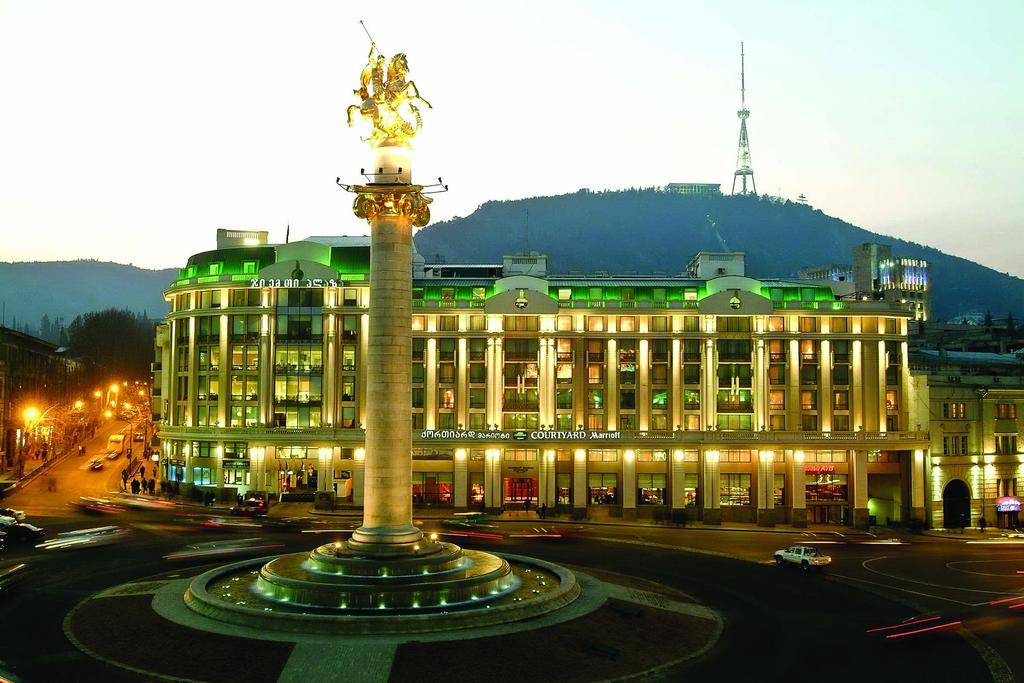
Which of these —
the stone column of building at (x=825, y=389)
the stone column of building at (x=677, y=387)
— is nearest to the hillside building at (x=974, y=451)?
the stone column of building at (x=825, y=389)

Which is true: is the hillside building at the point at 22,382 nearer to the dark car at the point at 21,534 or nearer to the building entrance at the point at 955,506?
the dark car at the point at 21,534

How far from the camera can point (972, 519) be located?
9750 centimetres

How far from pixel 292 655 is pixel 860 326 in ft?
265

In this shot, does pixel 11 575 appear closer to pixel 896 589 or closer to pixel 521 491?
pixel 896 589

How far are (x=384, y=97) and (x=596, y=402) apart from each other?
57.1 m

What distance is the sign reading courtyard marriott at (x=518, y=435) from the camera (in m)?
96.5

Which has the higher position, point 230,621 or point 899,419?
point 899,419

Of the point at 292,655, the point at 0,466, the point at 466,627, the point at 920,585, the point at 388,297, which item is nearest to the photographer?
the point at 292,655

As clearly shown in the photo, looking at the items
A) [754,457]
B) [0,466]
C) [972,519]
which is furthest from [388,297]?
[0,466]

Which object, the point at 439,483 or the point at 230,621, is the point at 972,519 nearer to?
the point at 439,483

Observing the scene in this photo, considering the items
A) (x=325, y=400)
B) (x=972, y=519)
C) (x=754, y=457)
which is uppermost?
(x=325, y=400)

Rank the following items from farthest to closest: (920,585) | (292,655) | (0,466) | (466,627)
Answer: (0,466) < (920,585) < (466,627) < (292,655)

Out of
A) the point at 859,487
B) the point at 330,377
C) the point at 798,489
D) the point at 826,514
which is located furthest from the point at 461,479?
the point at 859,487

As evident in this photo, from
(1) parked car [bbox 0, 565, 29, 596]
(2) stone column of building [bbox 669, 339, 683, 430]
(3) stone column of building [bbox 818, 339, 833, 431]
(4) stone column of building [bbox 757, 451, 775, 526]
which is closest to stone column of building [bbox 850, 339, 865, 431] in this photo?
(3) stone column of building [bbox 818, 339, 833, 431]
